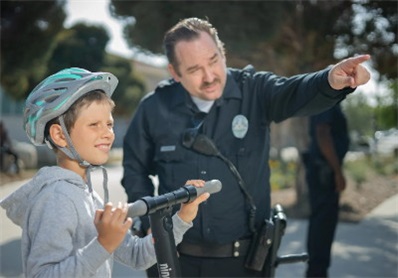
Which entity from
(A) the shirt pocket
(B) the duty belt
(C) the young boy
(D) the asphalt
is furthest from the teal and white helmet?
(D) the asphalt

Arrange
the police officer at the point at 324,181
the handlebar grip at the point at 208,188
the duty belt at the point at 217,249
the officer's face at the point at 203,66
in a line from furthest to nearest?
the police officer at the point at 324,181, the duty belt at the point at 217,249, the officer's face at the point at 203,66, the handlebar grip at the point at 208,188

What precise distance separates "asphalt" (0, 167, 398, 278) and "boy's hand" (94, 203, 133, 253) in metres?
4.46

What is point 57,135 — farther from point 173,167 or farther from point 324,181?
point 324,181

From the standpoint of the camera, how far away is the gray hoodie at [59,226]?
1.68m

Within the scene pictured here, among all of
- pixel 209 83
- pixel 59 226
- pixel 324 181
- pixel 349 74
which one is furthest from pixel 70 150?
pixel 324 181

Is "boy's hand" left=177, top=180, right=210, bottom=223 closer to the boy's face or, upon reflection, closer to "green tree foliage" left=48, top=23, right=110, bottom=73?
the boy's face

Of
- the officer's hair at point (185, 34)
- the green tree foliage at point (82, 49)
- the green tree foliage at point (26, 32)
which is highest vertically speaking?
the green tree foliage at point (82, 49)

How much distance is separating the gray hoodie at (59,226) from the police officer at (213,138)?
2.75ft

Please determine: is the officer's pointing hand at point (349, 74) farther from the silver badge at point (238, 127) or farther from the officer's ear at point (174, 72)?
the officer's ear at point (174, 72)

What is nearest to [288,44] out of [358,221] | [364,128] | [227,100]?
[358,221]

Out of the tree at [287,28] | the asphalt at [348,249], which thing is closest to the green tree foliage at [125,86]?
the tree at [287,28]

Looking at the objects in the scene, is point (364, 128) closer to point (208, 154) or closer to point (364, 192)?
point (364, 192)

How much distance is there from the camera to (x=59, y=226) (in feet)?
5.71

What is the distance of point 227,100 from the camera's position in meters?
2.90
